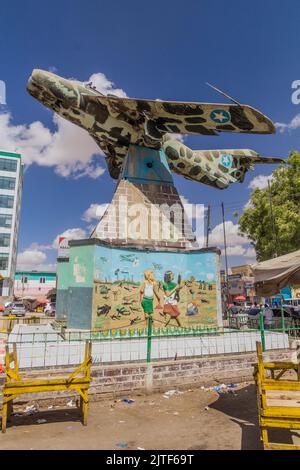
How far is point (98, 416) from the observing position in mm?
5680

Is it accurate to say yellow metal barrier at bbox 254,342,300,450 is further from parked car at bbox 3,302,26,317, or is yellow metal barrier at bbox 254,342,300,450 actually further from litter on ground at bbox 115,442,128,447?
parked car at bbox 3,302,26,317

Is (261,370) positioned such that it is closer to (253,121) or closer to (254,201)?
(253,121)

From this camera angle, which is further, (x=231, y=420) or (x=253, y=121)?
(x=253, y=121)

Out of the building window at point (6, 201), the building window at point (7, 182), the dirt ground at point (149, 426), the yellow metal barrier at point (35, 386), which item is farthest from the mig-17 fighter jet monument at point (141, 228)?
the building window at point (7, 182)

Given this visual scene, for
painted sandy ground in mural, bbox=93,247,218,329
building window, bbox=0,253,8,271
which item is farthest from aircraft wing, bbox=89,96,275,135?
building window, bbox=0,253,8,271

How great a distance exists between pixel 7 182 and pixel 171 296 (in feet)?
147

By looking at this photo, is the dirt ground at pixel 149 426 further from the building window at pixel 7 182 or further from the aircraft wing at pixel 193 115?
the building window at pixel 7 182

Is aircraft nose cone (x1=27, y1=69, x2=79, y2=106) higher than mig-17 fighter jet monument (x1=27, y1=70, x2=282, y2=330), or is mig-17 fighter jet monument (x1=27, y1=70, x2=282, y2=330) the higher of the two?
aircraft nose cone (x1=27, y1=69, x2=79, y2=106)

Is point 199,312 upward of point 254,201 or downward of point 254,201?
downward

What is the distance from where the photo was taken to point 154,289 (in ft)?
35.8

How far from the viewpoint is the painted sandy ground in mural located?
1011 centimetres

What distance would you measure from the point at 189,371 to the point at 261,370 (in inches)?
134

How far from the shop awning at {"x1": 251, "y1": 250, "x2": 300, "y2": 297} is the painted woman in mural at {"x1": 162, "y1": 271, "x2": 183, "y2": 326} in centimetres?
540
